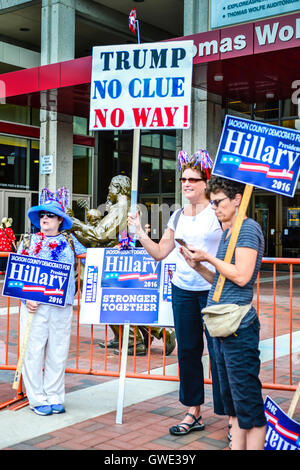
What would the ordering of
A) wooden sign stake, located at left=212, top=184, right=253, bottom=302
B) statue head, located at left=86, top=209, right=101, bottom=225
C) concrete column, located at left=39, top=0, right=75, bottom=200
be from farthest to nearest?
concrete column, located at left=39, top=0, right=75, bottom=200 → statue head, located at left=86, top=209, right=101, bottom=225 → wooden sign stake, located at left=212, top=184, right=253, bottom=302

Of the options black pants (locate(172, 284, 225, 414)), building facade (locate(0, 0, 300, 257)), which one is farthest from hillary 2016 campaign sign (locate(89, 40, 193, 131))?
building facade (locate(0, 0, 300, 257))

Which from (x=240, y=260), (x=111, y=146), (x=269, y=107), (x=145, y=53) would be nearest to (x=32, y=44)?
(x=111, y=146)

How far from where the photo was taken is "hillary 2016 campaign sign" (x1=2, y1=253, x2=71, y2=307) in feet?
14.7

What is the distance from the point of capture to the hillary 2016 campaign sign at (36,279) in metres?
4.49

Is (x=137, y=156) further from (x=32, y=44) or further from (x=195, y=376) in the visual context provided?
(x=32, y=44)

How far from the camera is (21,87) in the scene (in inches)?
593

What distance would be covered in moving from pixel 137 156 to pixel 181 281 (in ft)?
3.38

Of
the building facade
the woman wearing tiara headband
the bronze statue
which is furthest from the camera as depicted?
the building facade

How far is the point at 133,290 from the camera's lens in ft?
15.3

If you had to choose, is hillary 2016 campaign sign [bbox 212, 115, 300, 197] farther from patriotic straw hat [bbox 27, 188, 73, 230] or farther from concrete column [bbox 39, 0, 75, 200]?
concrete column [bbox 39, 0, 75, 200]
